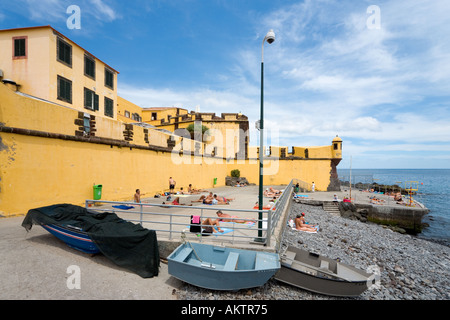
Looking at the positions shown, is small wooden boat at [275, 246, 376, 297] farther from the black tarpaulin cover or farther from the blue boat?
the blue boat

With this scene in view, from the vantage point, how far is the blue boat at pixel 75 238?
19.1 feet

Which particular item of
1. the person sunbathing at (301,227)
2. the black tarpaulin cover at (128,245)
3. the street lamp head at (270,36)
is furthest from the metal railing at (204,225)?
the street lamp head at (270,36)

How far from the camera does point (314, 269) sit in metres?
5.71

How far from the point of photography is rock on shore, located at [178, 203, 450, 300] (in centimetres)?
543

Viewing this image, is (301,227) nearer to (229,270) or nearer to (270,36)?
(229,270)

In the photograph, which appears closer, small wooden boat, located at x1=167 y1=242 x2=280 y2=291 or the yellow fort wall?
small wooden boat, located at x1=167 y1=242 x2=280 y2=291

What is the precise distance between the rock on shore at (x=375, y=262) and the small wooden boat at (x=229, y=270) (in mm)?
372

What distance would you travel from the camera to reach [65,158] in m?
9.73

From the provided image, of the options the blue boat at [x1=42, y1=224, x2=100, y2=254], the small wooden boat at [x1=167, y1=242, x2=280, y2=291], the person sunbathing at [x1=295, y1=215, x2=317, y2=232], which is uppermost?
the blue boat at [x1=42, y1=224, x2=100, y2=254]

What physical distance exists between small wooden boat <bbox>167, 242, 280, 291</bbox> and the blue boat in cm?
246

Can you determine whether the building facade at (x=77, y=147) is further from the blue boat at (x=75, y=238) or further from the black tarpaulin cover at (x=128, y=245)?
the black tarpaulin cover at (x=128, y=245)

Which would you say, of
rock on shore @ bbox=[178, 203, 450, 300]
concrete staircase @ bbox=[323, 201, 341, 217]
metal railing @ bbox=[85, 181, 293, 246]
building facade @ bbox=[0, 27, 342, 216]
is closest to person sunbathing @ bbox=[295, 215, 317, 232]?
rock on shore @ bbox=[178, 203, 450, 300]

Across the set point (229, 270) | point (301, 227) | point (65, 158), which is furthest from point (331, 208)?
point (65, 158)
